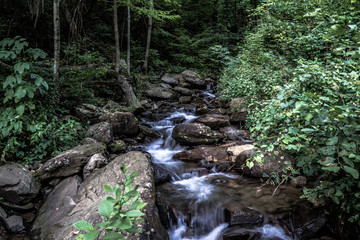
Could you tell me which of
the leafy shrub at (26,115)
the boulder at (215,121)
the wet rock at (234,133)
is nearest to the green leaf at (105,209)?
the leafy shrub at (26,115)

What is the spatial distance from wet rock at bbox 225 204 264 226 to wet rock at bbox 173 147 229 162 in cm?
226

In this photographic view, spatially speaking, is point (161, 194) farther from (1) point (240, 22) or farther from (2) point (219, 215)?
(1) point (240, 22)

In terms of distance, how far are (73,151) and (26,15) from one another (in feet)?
30.2

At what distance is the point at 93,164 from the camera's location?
15.3ft

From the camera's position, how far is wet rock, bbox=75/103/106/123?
6953 millimetres

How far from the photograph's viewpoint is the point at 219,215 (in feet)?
13.6

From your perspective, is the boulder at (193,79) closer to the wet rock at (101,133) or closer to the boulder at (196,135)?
the boulder at (196,135)

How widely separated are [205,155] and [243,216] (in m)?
2.68

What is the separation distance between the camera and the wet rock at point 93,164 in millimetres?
4598

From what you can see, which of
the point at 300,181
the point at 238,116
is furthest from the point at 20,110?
the point at 238,116

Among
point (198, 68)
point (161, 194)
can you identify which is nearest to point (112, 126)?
point (161, 194)

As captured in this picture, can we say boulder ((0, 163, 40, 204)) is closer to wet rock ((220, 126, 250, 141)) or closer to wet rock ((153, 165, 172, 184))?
wet rock ((153, 165, 172, 184))

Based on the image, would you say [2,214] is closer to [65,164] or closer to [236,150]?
[65,164]

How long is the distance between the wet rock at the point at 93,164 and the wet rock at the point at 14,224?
1295 mm
